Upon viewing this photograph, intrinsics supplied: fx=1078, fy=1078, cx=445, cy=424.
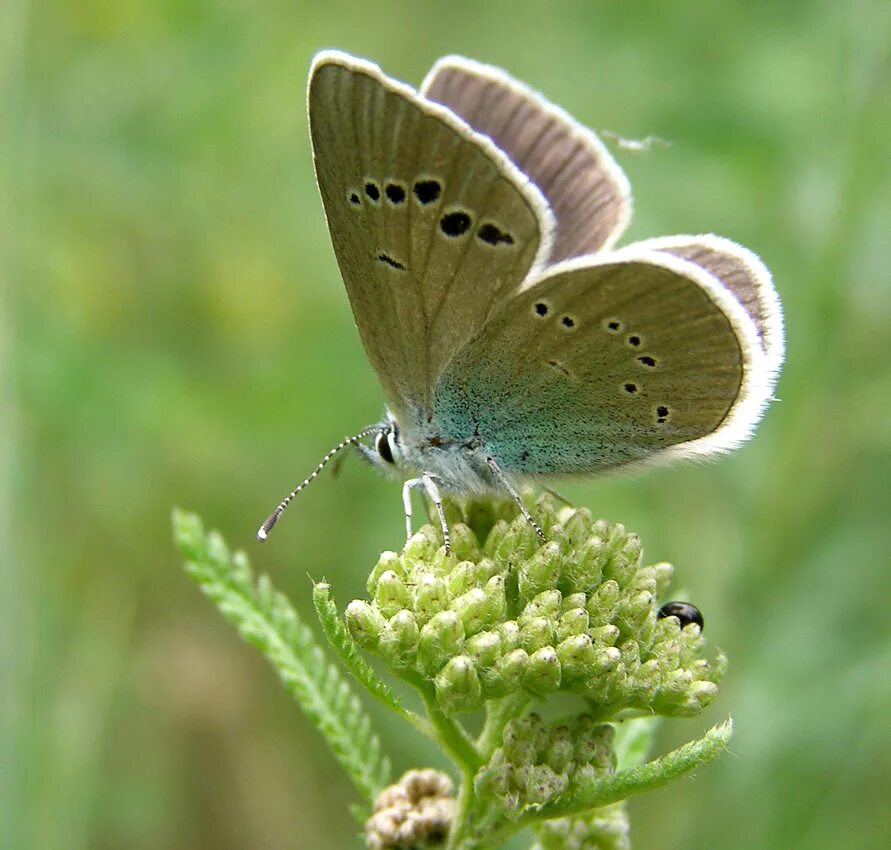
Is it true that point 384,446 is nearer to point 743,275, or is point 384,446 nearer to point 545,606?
point 545,606

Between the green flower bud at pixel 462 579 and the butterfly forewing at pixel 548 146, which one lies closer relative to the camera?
the green flower bud at pixel 462 579

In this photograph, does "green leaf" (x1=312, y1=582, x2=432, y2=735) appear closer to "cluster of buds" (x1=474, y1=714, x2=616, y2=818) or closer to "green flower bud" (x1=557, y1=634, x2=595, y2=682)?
"cluster of buds" (x1=474, y1=714, x2=616, y2=818)

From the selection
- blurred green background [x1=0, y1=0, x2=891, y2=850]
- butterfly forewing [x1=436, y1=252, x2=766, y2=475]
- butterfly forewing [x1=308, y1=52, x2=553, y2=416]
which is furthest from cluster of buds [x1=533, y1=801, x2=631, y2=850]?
butterfly forewing [x1=308, y1=52, x2=553, y2=416]

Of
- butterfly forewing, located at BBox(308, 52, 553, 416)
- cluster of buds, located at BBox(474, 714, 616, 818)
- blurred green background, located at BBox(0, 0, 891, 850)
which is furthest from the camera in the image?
blurred green background, located at BBox(0, 0, 891, 850)

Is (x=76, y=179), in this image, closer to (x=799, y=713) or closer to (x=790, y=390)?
(x=790, y=390)

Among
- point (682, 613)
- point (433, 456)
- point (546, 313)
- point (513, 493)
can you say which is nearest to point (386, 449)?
point (433, 456)

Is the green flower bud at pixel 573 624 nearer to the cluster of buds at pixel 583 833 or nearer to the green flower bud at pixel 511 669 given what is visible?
the green flower bud at pixel 511 669

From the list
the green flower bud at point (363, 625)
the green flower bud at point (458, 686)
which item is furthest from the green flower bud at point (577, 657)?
the green flower bud at point (363, 625)
